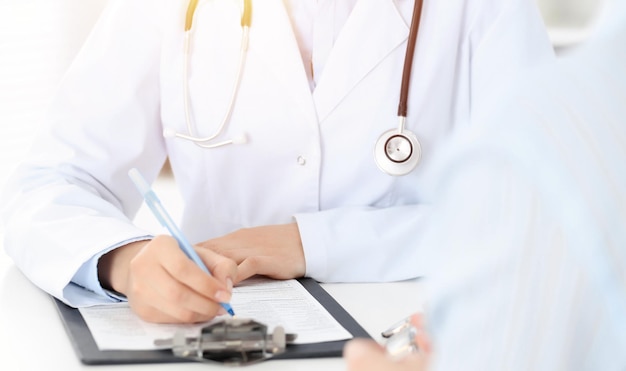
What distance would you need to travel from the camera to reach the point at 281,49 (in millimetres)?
1288

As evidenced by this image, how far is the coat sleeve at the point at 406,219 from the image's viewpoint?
1.14 m

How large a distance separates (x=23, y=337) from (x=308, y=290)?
0.35 meters

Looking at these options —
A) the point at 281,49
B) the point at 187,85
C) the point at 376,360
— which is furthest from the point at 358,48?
the point at 376,360

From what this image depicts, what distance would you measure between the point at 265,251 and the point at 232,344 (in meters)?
0.29

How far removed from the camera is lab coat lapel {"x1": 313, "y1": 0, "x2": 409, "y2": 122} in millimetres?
1271

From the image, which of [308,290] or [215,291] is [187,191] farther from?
[215,291]

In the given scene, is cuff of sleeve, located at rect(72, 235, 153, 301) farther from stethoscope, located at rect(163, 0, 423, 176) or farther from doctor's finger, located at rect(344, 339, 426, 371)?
doctor's finger, located at rect(344, 339, 426, 371)

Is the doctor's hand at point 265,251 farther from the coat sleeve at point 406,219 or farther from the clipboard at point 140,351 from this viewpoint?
the clipboard at point 140,351

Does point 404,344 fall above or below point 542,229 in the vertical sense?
below

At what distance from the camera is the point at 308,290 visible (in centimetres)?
106

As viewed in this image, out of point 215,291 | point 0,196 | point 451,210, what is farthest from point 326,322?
point 0,196

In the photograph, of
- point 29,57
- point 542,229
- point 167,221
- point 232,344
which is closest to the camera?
point 542,229

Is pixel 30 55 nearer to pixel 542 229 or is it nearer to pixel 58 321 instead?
pixel 58 321

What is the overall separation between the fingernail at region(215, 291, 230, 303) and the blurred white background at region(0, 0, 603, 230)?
5.52 ft
